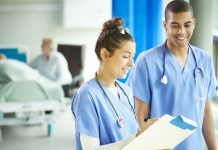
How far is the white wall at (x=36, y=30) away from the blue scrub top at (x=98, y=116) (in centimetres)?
235

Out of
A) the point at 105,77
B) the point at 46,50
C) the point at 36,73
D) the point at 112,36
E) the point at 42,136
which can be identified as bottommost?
the point at 42,136

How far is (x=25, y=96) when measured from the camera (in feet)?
11.2

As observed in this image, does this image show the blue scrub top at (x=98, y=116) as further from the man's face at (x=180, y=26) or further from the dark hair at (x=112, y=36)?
the man's face at (x=180, y=26)

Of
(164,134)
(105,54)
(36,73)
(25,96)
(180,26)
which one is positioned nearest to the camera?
(164,134)

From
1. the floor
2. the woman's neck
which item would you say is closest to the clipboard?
the woman's neck

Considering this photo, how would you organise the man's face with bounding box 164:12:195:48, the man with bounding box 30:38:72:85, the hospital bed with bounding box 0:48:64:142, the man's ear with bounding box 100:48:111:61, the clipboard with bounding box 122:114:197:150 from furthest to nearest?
the man with bounding box 30:38:72:85, the hospital bed with bounding box 0:48:64:142, the man's face with bounding box 164:12:195:48, the man's ear with bounding box 100:48:111:61, the clipboard with bounding box 122:114:197:150

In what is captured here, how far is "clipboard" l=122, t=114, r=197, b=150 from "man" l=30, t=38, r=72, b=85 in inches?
96.0

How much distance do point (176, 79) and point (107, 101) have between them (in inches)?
Result: 16.6

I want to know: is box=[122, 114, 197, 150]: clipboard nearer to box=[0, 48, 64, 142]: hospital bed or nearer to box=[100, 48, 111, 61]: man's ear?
box=[100, 48, 111, 61]: man's ear

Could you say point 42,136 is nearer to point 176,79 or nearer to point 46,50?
point 46,50

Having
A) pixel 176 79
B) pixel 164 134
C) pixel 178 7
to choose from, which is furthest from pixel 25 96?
pixel 164 134

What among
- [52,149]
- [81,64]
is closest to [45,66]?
[81,64]

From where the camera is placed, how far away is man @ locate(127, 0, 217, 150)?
5.28 ft

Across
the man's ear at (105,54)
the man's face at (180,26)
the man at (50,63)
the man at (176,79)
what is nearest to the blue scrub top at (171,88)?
the man at (176,79)
